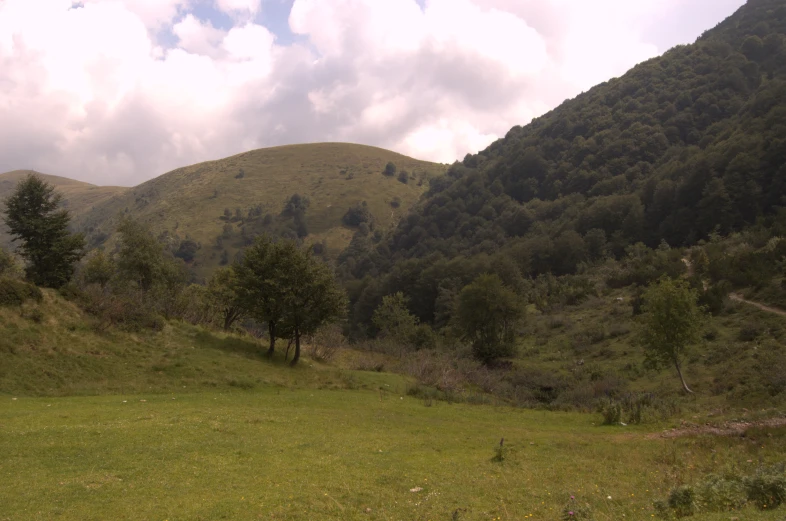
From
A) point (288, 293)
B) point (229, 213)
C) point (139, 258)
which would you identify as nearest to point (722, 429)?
point (288, 293)

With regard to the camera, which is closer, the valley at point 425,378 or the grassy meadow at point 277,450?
the grassy meadow at point 277,450

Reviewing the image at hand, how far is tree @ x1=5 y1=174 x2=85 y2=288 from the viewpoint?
31719mm

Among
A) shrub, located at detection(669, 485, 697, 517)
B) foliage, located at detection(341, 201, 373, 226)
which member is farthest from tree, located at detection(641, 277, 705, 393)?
foliage, located at detection(341, 201, 373, 226)

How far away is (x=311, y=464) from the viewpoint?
1400cm

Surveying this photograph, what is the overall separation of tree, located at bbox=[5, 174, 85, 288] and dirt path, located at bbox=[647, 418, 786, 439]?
37.6 meters

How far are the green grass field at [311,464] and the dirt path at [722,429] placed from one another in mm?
1037

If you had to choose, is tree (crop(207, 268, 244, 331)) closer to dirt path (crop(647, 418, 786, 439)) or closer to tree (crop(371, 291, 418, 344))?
tree (crop(371, 291, 418, 344))

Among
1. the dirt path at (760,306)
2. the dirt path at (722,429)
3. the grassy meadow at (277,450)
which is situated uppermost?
the dirt path at (760,306)

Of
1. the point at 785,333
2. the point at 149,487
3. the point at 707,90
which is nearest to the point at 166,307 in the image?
the point at 149,487

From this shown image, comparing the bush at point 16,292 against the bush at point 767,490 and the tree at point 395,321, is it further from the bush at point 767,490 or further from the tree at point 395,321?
the tree at point 395,321

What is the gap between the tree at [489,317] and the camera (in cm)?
4964

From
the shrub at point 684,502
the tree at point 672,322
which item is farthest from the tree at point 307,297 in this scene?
the shrub at point 684,502

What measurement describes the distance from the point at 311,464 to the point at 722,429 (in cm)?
1612

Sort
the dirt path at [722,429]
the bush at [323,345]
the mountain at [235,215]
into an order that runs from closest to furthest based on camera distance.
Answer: the dirt path at [722,429], the bush at [323,345], the mountain at [235,215]
